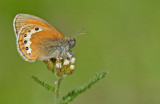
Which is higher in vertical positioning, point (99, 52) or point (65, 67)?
point (99, 52)

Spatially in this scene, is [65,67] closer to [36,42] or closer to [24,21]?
[36,42]

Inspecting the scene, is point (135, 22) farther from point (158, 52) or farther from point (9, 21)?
point (9, 21)

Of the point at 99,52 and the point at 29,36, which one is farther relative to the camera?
Answer: the point at 99,52

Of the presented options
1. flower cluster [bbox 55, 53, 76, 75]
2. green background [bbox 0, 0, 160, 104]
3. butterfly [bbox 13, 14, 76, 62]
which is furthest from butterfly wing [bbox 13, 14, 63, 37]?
green background [bbox 0, 0, 160, 104]

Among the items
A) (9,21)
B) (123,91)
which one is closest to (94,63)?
(123,91)

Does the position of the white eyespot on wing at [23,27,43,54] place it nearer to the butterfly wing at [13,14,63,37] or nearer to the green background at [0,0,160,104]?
the butterfly wing at [13,14,63,37]

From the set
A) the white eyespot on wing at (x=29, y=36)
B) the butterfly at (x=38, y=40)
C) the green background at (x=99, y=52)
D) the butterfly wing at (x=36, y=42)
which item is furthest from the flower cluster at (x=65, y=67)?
the green background at (x=99, y=52)

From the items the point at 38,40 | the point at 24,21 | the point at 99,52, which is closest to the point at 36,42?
the point at 38,40
